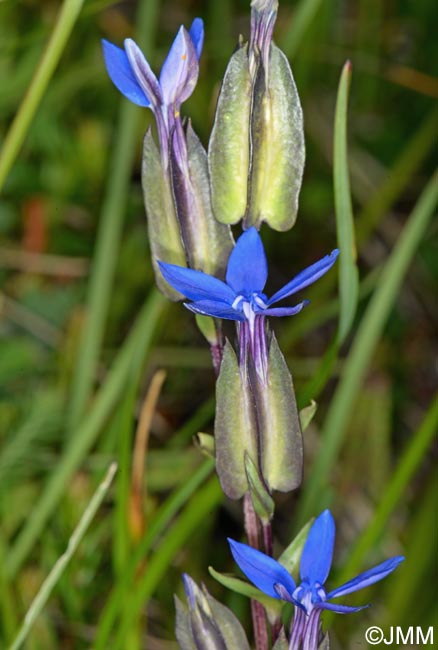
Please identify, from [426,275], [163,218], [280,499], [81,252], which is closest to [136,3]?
[81,252]

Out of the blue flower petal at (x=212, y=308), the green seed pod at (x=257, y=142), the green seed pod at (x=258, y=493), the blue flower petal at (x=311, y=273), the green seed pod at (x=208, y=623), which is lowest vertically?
the green seed pod at (x=208, y=623)

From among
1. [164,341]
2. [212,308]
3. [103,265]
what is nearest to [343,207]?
[212,308]

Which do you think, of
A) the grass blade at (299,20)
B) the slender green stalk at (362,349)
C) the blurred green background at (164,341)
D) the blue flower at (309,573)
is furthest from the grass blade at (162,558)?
the grass blade at (299,20)

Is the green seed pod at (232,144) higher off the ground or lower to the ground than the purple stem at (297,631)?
higher

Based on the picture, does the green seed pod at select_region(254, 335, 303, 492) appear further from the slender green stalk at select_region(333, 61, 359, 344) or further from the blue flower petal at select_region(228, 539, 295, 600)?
the slender green stalk at select_region(333, 61, 359, 344)

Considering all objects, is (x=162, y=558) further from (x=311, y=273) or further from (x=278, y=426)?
(x=311, y=273)

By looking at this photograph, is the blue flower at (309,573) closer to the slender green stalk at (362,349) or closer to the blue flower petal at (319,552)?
the blue flower petal at (319,552)

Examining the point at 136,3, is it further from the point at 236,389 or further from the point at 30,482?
the point at 236,389
